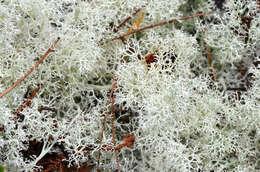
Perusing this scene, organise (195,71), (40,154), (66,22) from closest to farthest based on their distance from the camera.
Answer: (40,154) < (66,22) < (195,71)

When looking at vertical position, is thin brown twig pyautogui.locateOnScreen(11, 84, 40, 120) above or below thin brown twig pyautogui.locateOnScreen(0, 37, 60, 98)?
below

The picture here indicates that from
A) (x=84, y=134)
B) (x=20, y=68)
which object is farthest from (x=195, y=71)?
(x=20, y=68)

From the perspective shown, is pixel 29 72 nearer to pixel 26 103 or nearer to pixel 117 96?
pixel 26 103

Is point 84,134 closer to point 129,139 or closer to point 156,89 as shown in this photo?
point 129,139

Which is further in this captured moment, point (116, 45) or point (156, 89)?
point (116, 45)

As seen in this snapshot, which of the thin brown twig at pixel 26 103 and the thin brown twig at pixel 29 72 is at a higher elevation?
the thin brown twig at pixel 29 72

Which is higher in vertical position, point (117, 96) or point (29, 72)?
point (29, 72)

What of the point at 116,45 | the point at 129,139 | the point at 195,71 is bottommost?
the point at 129,139

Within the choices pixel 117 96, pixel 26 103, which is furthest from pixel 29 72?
pixel 117 96
